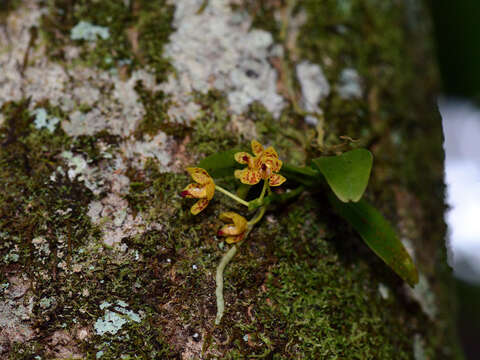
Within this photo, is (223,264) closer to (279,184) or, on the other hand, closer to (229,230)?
(229,230)

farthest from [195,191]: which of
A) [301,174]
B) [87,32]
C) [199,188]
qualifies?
[87,32]

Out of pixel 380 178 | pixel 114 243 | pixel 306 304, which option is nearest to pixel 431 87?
pixel 380 178

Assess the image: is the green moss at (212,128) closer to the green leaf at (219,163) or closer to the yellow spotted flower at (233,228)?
the green leaf at (219,163)

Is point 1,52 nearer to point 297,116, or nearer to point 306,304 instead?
point 297,116

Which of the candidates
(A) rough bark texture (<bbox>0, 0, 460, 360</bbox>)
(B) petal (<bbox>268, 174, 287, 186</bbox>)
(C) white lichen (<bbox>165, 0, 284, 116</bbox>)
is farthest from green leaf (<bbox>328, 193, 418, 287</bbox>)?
(C) white lichen (<bbox>165, 0, 284, 116</bbox>)

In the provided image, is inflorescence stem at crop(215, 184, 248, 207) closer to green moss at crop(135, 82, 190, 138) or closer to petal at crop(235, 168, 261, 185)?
petal at crop(235, 168, 261, 185)

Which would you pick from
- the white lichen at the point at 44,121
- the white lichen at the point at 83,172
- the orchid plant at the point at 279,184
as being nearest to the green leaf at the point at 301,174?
the orchid plant at the point at 279,184
